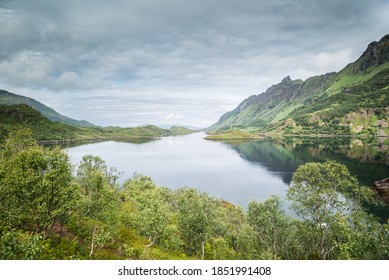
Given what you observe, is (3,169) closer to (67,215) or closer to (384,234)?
(67,215)

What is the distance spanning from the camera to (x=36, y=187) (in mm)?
16203

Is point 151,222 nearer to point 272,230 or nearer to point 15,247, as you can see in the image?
point 272,230

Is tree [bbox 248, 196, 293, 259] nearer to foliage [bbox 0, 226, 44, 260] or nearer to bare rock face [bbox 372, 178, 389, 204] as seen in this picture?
foliage [bbox 0, 226, 44, 260]

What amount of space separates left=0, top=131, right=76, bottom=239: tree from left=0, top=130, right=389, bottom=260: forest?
64 millimetres

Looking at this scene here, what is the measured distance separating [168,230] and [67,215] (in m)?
17.1

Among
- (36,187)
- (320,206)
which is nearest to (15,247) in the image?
(36,187)

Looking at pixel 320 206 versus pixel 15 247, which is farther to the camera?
pixel 320 206

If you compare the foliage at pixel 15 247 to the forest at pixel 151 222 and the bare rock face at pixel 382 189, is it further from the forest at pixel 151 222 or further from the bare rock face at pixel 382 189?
the bare rock face at pixel 382 189

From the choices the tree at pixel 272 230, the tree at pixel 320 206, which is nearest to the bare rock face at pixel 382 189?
the tree at pixel 320 206

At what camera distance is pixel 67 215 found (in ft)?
61.4

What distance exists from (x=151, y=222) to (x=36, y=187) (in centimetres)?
1597

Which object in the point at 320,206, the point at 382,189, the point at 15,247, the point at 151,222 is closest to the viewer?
the point at 15,247

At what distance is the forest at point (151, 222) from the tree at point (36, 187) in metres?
0.06
